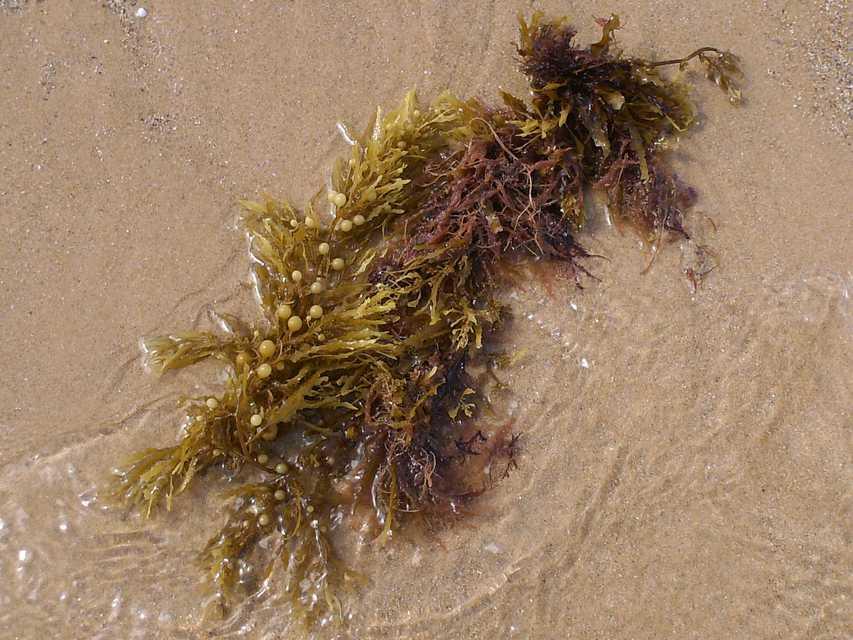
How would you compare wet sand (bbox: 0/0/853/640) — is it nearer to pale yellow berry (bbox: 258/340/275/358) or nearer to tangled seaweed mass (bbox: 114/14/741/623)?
tangled seaweed mass (bbox: 114/14/741/623)

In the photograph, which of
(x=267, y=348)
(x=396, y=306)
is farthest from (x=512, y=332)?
(x=267, y=348)

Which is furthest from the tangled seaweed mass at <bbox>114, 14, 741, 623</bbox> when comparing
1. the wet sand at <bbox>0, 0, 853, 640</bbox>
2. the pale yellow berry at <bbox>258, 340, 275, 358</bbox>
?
the wet sand at <bbox>0, 0, 853, 640</bbox>

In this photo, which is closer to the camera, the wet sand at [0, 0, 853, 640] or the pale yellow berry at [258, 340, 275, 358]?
the pale yellow berry at [258, 340, 275, 358]

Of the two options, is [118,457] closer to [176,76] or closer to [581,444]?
[176,76]

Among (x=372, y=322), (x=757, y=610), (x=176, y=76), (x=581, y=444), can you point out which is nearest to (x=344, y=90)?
(x=176, y=76)

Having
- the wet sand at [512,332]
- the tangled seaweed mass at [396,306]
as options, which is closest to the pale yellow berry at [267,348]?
the tangled seaweed mass at [396,306]

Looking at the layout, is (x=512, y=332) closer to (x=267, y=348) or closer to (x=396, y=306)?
(x=396, y=306)
